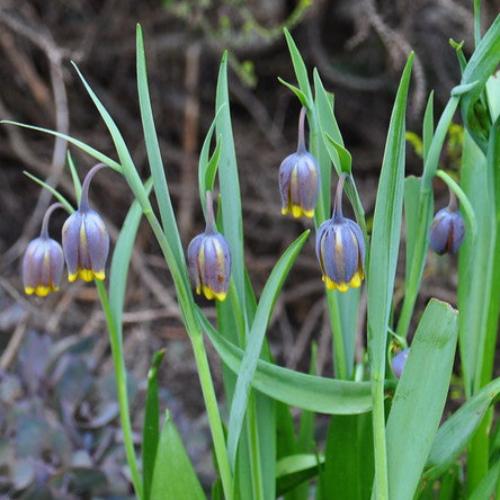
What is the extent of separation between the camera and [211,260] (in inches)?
41.2

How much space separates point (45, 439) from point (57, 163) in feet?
2.99

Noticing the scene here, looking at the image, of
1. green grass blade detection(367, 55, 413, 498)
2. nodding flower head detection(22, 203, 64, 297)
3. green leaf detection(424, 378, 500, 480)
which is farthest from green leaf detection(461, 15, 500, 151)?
nodding flower head detection(22, 203, 64, 297)

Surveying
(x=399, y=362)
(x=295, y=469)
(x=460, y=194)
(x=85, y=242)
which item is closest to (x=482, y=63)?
(x=460, y=194)

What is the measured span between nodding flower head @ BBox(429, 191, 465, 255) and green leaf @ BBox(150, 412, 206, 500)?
0.40 meters

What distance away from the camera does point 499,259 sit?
1.28 meters

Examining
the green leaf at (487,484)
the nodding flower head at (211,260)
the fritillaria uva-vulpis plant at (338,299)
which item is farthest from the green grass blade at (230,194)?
the green leaf at (487,484)

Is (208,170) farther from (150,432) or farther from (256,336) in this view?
(150,432)

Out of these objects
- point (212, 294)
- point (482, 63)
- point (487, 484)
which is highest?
point (482, 63)

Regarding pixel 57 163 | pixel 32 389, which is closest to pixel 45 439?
pixel 32 389

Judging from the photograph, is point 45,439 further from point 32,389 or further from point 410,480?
point 410,480

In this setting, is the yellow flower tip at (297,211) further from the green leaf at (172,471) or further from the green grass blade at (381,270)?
the green leaf at (172,471)

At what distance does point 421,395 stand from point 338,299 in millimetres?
288

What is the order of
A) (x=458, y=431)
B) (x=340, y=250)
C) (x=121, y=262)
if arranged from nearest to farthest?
(x=340, y=250), (x=458, y=431), (x=121, y=262)

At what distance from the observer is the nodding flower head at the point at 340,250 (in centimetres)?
102
